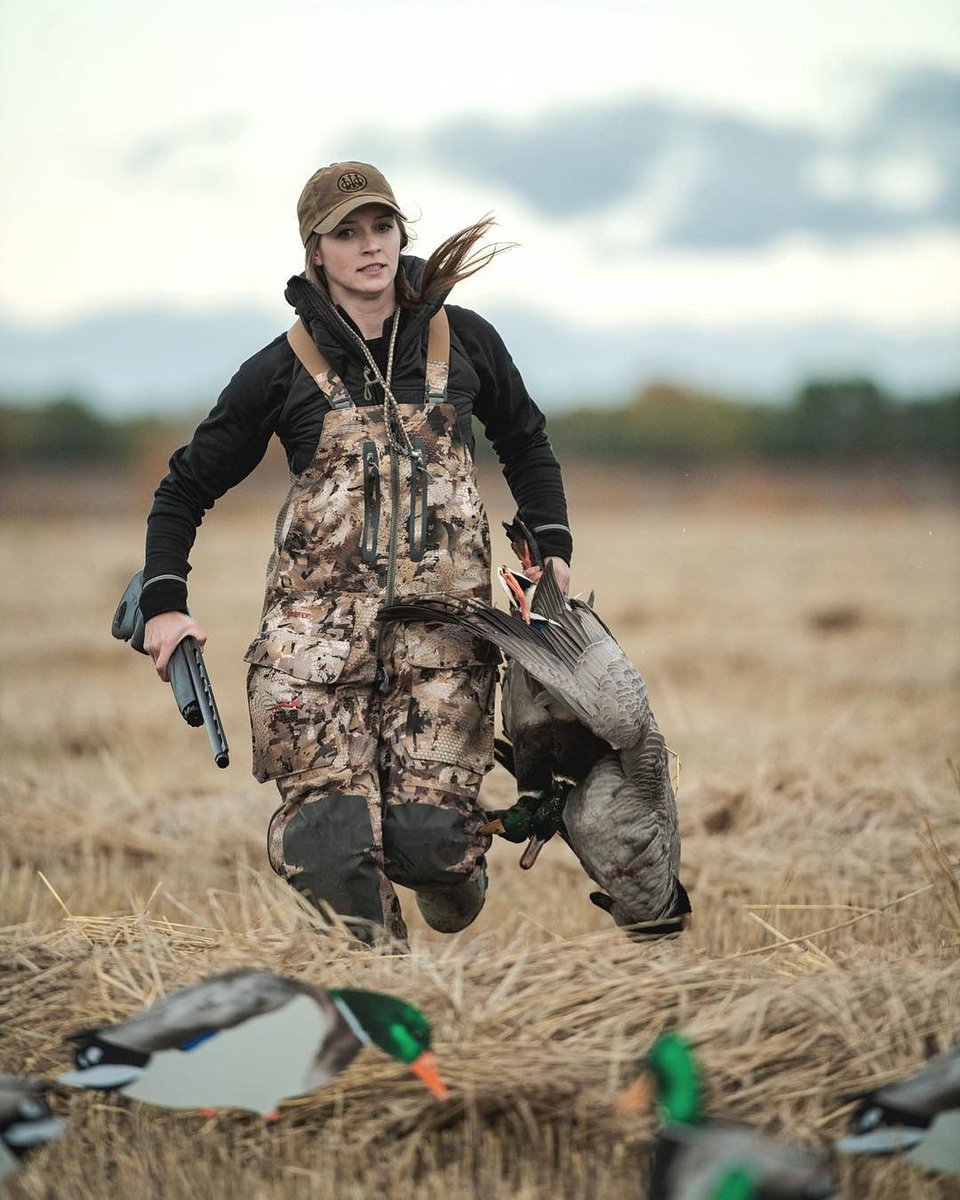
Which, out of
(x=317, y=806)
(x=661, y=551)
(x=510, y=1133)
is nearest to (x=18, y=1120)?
(x=510, y=1133)

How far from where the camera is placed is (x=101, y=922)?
4035 mm

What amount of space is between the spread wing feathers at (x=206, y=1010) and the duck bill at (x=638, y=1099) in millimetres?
612

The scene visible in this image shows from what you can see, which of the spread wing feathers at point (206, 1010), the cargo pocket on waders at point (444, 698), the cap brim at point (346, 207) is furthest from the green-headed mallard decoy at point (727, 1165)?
the cap brim at point (346, 207)

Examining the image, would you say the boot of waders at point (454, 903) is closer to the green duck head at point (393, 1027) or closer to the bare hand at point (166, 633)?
the bare hand at point (166, 633)

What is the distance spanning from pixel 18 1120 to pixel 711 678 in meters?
8.72

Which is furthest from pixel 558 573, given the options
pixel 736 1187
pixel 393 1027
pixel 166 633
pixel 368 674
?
pixel 736 1187

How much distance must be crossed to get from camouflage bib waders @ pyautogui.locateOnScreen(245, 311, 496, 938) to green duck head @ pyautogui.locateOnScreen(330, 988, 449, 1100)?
102 cm

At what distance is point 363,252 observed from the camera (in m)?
4.20

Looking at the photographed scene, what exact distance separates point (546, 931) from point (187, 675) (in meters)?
1.26

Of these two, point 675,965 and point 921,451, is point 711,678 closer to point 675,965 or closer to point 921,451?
point 675,965

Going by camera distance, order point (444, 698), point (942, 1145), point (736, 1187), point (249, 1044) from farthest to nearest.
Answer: point (444, 698), point (249, 1044), point (942, 1145), point (736, 1187)

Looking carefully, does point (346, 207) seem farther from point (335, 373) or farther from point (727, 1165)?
point (727, 1165)

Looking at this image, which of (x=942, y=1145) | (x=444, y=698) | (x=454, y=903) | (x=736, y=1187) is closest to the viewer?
(x=736, y=1187)

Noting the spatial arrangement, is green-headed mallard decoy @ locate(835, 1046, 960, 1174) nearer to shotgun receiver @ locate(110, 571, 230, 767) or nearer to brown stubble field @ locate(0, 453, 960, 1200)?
brown stubble field @ locate(0, 453, 960, 1200)
